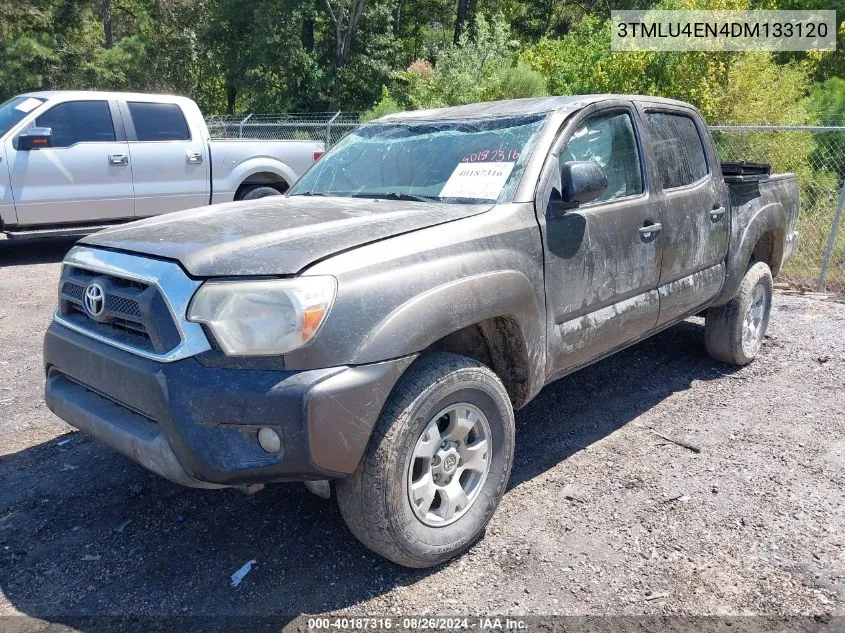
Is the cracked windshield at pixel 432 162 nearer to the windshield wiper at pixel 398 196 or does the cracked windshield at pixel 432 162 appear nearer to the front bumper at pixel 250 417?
the windshield wiper at pixel 398 196

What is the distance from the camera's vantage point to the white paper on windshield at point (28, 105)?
8391mm

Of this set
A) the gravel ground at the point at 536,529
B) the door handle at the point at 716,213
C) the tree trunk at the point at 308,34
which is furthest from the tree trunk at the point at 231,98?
the door handle at the point at 716,213

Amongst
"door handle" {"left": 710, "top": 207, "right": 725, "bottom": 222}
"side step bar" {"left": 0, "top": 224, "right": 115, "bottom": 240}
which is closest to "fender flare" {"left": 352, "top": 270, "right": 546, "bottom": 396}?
"door handle" {"left": 710, "top": 207, "right": 725, "bottom": 222}

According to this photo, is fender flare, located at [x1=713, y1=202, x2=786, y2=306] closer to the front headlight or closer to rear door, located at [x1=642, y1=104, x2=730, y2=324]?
rear door, located at [x1=642, y1=104, x2=730, y2=324]

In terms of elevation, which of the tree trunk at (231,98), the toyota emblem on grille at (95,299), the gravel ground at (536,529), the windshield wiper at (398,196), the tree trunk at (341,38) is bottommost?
the gravel ground at (536,529)

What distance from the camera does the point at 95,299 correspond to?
110 inches

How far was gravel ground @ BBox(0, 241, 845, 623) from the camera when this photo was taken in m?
2.71

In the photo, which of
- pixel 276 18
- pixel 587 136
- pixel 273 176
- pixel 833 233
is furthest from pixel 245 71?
pixel 587 136

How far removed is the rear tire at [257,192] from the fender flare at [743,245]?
20.5 ft

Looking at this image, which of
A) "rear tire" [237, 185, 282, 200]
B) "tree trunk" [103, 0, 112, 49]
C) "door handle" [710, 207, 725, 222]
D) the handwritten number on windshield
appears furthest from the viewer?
"tree trunk" [103, 0, 112, 49]

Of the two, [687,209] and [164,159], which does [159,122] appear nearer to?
[164,159]

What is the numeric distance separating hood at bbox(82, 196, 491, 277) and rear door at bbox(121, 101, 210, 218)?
19.8ft

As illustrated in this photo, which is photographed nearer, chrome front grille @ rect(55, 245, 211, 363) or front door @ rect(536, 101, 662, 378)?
chrome front grille @ rect(55, 245, 211, 363)

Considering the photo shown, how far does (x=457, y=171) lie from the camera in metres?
3.54
